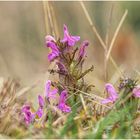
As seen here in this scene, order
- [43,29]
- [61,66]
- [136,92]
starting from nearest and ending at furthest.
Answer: [136,92] → [61,66] → [43,29]

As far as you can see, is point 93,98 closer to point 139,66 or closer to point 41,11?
point 139,66

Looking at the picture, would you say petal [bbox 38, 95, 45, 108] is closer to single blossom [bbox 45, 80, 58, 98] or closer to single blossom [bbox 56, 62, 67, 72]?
single blossom [bbox 45, 80, 58, 98]

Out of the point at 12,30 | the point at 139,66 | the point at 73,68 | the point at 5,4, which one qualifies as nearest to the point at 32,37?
the point at 12,30

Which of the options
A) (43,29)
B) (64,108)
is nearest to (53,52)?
(64,108)

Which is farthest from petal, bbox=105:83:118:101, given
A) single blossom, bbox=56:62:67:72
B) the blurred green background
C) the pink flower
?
the blurred green background

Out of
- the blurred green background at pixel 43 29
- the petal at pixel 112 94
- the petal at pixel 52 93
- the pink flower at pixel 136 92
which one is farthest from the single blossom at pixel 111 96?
the blurred green background at pixel 43 29

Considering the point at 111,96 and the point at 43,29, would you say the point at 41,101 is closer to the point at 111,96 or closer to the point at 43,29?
the point at 111,96

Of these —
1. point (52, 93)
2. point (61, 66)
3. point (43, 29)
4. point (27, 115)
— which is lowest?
point (27, 115)

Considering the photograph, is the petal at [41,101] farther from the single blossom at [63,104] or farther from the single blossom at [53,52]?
the single blossom at [53,52]
